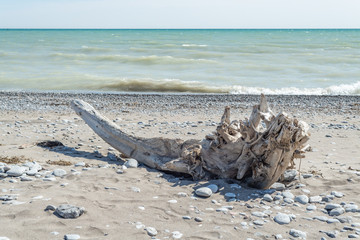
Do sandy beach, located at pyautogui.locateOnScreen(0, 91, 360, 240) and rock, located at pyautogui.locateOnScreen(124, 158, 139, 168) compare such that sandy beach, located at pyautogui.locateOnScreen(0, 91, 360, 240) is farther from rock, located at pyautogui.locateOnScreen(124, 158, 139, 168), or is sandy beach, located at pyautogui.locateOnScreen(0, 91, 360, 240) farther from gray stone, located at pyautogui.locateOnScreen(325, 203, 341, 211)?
rock, located at pyautogui.locateOnScreen(124, 158, 139, 168)

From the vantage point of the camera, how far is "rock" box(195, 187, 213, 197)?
15.7ft

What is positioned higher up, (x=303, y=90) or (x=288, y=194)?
(x=303, y=90)

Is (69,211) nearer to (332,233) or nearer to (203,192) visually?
(203,192)

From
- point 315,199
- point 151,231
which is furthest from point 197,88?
point 151,231

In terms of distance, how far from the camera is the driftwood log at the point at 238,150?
488 cm

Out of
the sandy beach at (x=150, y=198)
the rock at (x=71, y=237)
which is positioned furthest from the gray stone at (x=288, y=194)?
the rock at (x=71, y=237)

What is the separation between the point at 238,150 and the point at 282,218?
54.3 inches

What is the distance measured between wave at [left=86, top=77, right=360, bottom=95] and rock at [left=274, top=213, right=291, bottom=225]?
12824 mm

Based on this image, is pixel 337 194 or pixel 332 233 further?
pixel 337 194

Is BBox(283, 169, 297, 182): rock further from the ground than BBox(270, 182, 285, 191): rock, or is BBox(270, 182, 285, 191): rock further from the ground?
BBox(283, 169, 297, 182): rock

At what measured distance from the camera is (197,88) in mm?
17984

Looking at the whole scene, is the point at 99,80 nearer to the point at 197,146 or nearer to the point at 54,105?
the point at 54,105

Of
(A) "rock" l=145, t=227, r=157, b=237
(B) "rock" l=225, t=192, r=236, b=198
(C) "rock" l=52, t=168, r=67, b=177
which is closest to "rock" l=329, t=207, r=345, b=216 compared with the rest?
(B) "rock" l=225, t=192, r=236, b=198

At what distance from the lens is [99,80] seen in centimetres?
1981
